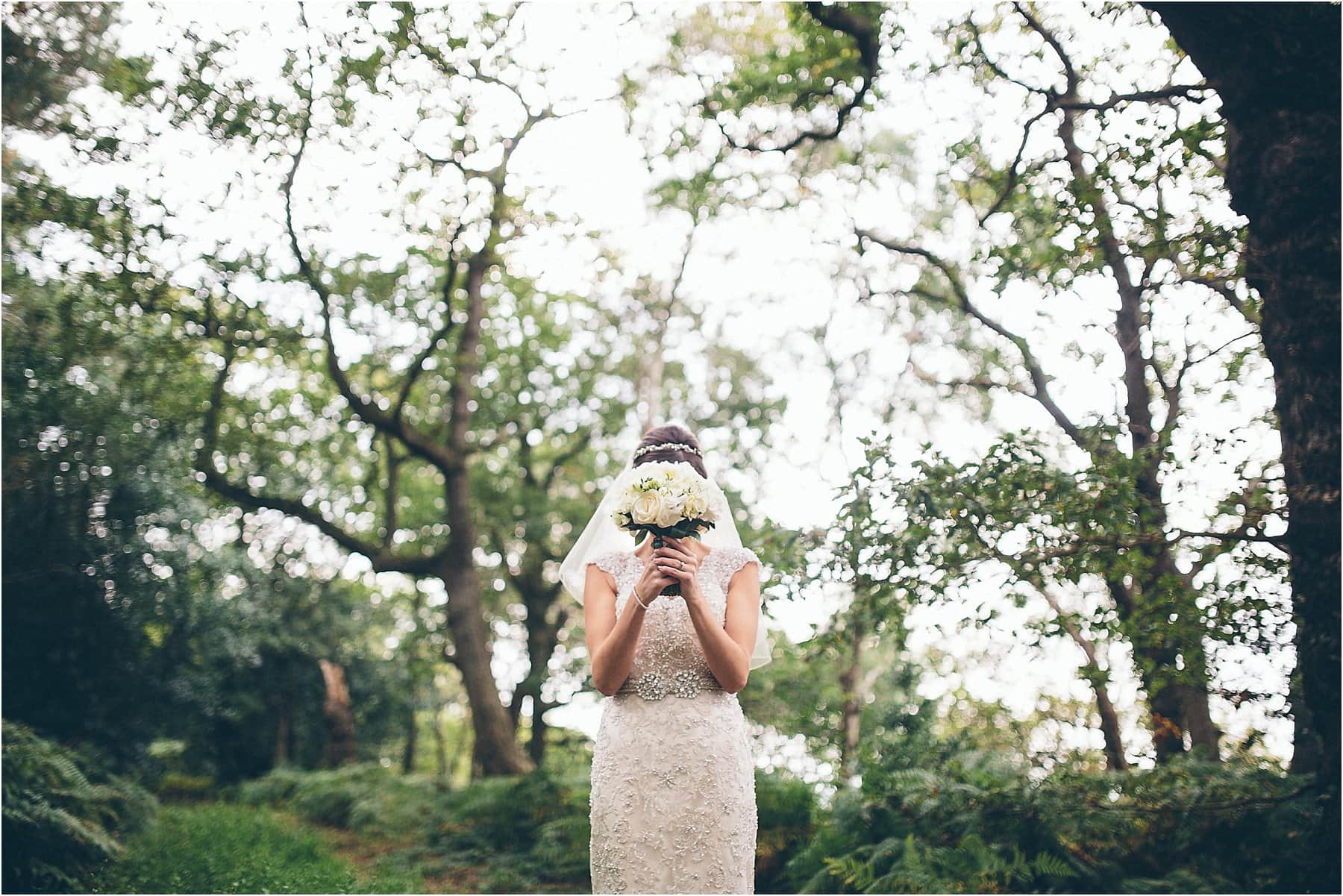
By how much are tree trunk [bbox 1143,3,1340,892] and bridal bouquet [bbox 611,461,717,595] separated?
3131 millimetres

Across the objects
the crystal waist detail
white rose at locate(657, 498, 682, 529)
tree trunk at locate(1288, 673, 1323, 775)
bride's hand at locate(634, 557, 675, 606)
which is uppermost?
white rose at locate(657, 498, 682, 529)

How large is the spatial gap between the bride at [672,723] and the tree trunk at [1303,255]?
2.92 m

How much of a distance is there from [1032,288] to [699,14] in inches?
192

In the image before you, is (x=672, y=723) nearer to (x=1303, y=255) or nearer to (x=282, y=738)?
(x=1303, y=255)

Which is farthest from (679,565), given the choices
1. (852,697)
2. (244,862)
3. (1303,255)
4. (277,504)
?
(277,504)

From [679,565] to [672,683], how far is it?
52cm

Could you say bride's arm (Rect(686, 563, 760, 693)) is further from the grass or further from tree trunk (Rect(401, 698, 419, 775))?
tree trunk (Rect(401, 698, 419, 775))

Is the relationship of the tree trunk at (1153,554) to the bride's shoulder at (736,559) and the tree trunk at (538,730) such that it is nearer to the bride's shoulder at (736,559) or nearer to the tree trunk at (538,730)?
the bride's shoulder at (736,559)

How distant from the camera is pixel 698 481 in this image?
11.0ft

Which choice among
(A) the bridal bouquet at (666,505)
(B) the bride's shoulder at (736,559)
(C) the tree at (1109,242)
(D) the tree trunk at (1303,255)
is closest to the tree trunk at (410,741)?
(C) the tree at (1109,242)

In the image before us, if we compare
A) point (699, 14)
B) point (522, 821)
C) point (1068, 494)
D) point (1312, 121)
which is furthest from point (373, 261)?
point (1312, 121)

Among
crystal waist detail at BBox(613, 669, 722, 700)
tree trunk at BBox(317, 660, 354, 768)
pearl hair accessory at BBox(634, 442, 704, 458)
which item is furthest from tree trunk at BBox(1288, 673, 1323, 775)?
tree trunk at BBox(317, 660, 354, 768)

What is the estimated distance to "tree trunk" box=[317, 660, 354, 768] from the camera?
16359mm

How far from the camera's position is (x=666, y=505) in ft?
10.4
